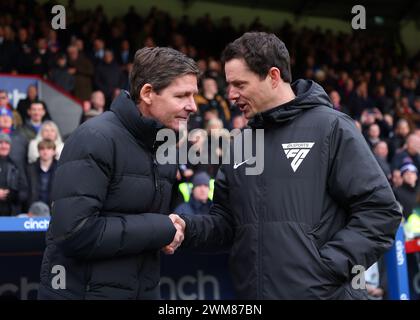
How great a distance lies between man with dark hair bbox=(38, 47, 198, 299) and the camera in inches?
101

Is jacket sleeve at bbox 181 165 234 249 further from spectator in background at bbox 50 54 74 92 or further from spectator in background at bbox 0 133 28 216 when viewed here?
spectator in background at bbox 50 54 74 92

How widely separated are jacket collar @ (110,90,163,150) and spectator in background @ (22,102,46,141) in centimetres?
570

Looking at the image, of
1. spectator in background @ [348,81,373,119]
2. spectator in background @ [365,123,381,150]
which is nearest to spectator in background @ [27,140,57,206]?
spectator in background @ [365,123,381,150]

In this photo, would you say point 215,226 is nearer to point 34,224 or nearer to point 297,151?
point 297,151

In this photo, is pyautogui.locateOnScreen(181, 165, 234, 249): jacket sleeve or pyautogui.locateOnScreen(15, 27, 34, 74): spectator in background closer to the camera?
pyautogui.locateOnScreen(181, 165, 234, 249): jacket sleeve

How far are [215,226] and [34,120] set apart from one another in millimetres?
5942

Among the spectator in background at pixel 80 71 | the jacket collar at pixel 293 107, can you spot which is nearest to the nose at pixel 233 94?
the jacket collar at pixel 293 107

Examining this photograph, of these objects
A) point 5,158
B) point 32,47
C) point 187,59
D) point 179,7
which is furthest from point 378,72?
point 187,59

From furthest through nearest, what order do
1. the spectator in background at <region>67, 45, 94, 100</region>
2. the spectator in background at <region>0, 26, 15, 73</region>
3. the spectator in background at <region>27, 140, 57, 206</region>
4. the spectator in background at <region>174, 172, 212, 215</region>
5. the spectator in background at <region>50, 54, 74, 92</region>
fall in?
the spectator in background at <region>67, 45, 94, 100</region>, the spectator in background at <region>50, 54, 74, 92</region>, the spectator in background at <region>0, 26, 15, 73</region>, the spectator in background at <region>27, 140, 57, 206</region>, the spectator in background at <region>174, 172, 212, 215</region>

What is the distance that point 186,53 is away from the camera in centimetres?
1348
